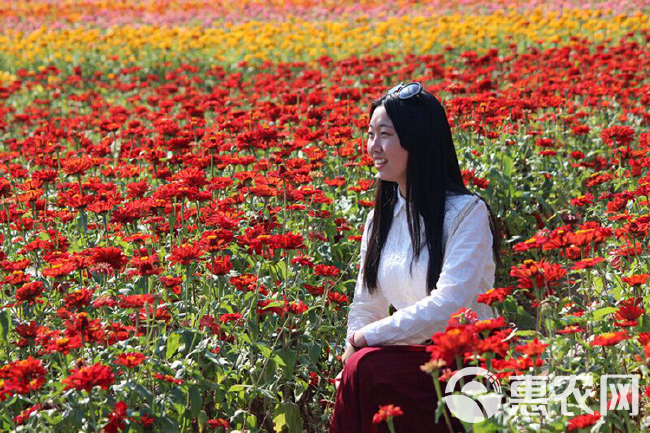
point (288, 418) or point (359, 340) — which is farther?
point (288, 418)

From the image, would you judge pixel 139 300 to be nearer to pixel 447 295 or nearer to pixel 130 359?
pixel 130 359

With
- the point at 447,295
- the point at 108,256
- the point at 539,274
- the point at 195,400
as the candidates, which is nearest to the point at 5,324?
the point at 108,256

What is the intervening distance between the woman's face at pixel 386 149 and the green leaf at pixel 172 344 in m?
0.88

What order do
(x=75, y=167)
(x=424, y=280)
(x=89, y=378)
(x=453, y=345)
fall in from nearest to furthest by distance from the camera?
(x=453, y=345), (x=89, y=378), (x=424, y=280), (x=75, y=167)

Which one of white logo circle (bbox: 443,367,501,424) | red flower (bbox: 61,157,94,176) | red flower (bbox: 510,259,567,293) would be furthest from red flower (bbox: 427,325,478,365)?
red flower (bbox: 61,157,94,176)

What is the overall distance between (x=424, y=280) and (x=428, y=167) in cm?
38

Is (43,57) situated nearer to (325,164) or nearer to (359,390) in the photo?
(325,164)

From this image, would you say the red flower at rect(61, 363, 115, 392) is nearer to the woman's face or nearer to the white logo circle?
the white logo circle

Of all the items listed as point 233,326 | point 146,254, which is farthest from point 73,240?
point 233,326

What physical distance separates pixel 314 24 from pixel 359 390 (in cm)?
1258

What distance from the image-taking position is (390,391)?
260 centimetres

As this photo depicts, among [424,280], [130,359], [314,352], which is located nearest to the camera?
[130,359]

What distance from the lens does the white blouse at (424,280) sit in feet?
9.00

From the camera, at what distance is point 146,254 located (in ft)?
10.7
